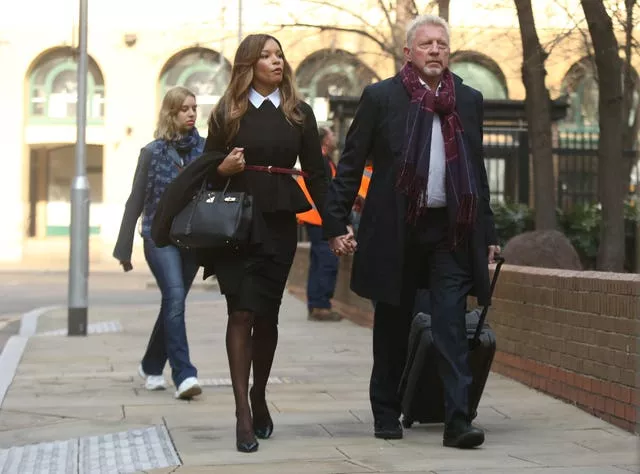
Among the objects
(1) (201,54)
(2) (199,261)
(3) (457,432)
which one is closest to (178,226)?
(2) (199,261)

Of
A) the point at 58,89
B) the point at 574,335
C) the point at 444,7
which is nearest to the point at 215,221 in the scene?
the point at 574,335

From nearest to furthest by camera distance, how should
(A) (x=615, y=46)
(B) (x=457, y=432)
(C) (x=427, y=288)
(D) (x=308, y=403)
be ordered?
1. (B) (x=457, y=432)
2. (C) (x=427, y=288)
3. (D) (x=308, y=403)
4. (A) (x=615, y=46)

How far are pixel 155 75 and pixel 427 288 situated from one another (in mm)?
39080

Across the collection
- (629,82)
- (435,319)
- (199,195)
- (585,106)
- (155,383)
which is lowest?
(155,383)

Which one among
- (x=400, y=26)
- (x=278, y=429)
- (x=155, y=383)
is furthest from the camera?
(x=400, y=26)

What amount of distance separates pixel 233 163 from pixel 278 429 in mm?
1458

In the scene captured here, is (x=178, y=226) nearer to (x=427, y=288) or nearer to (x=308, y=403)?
(x=427, y=288)

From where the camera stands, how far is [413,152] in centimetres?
679

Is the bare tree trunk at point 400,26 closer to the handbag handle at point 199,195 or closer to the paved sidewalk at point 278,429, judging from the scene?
the paved sidewalk at point 278,429

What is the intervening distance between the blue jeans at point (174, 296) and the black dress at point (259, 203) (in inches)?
75.4

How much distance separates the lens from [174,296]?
8.97 meters

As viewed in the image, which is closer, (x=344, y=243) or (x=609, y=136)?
(x=344, y=243)

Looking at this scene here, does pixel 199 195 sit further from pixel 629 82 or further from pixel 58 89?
pixel 58 89

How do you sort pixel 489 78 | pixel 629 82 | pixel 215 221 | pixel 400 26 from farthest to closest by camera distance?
pixel 489 78 < pixel 400 26 < pixel 629 82 < pixel 215 221
